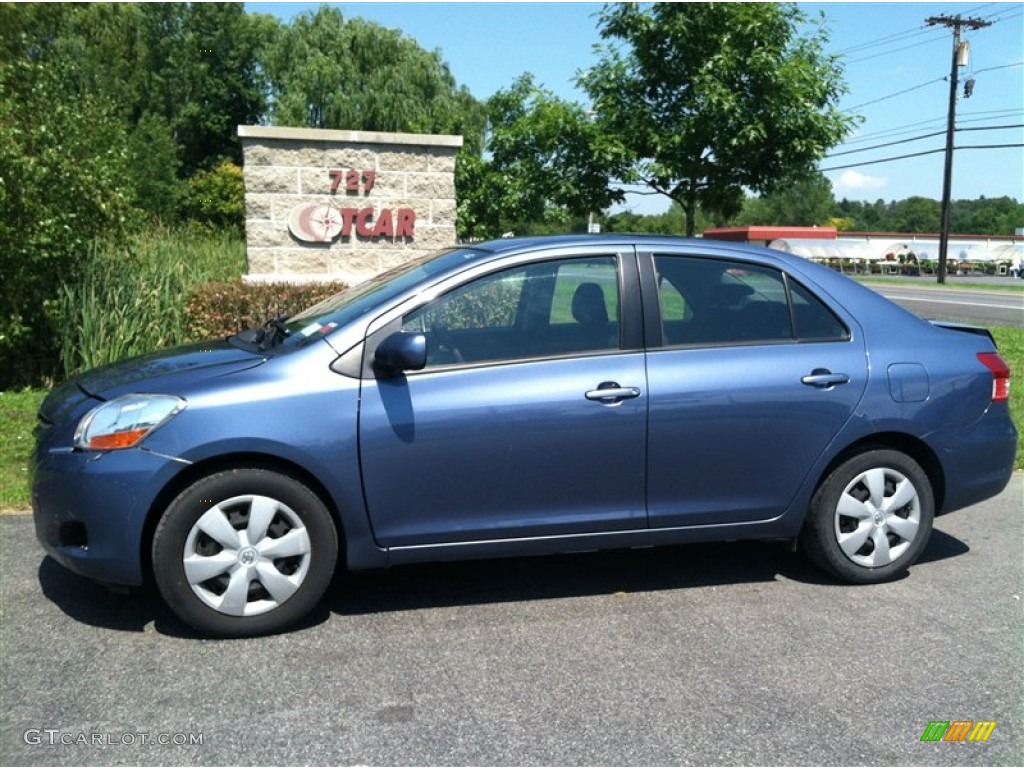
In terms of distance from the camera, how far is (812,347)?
182 inches

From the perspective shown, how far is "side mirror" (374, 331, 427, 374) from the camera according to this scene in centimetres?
398

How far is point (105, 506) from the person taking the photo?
3.81m

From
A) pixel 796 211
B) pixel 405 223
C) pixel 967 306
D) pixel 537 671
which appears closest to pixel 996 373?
pixel 537 671

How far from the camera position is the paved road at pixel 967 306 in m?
21.1

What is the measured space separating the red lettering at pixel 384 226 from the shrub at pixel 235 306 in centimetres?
198

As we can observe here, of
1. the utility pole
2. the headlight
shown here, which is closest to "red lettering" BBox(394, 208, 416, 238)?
the headlight

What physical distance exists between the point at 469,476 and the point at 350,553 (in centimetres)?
60

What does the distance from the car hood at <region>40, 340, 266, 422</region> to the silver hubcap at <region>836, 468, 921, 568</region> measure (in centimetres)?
284

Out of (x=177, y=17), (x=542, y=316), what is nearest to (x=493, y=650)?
(x=542, y=316)

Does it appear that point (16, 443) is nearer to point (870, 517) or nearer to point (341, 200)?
point (341, 200)

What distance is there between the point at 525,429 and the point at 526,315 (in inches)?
24.0

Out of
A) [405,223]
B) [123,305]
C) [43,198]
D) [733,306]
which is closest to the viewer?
[733,306]

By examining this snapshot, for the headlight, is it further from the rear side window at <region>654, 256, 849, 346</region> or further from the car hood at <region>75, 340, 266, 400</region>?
the rear side window at <region>654, 256, 849, 346</region>

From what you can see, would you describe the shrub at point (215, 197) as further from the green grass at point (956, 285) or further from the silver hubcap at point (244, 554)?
the silver hubcap at point (244, 554)
